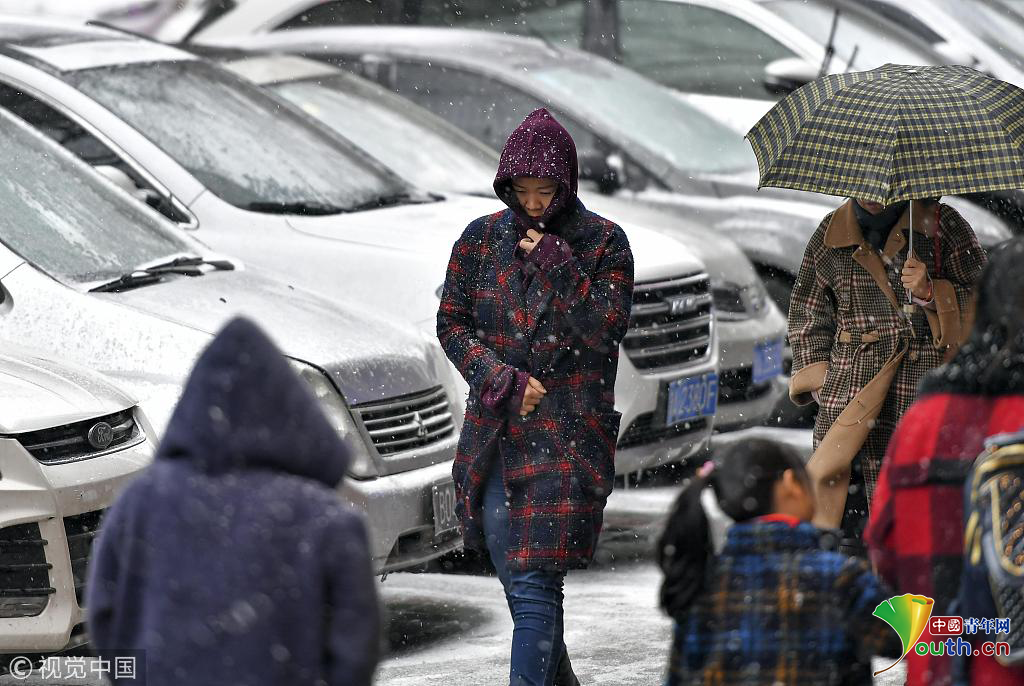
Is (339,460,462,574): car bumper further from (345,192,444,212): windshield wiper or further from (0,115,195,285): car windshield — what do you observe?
(345,192,444,212): windshield wiper

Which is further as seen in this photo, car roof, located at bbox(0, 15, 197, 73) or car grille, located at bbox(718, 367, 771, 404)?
car grille, located at bbox(718, 367, 771, 404)

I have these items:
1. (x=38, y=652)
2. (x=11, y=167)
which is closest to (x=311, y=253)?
(x=11, y=167)

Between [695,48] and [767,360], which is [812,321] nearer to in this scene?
[767,360]

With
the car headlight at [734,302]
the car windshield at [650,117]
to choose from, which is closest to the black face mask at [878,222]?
the car headlight at [734,302]

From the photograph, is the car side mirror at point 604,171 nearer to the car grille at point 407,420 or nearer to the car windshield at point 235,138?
the car windshield at point 235,138

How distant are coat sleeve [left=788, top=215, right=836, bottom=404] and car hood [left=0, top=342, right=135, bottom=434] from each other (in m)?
2.03

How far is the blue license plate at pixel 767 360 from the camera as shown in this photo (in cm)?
855

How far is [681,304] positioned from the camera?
783 centimetres

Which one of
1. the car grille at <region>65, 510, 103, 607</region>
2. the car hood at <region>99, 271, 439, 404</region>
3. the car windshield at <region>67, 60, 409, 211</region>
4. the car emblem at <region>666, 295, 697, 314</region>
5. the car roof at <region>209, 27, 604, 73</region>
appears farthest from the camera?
the car roof at <region>209, 27, 604, 73</region>

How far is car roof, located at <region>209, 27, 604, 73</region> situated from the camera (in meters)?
10.7

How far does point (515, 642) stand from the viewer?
4988 millimetres

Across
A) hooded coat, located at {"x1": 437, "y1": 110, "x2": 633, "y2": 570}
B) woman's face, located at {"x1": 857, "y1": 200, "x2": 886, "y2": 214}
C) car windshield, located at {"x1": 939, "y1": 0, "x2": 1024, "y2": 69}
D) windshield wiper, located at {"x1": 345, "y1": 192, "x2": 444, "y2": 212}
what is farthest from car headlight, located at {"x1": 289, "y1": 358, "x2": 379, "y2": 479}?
car windshield, located at {"x1": 939, "y1": 0, "x2": 1024, "y2": 69}

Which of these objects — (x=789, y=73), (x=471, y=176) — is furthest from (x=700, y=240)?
(x=789, y=73)

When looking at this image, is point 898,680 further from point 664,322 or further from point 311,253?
point 311,253
